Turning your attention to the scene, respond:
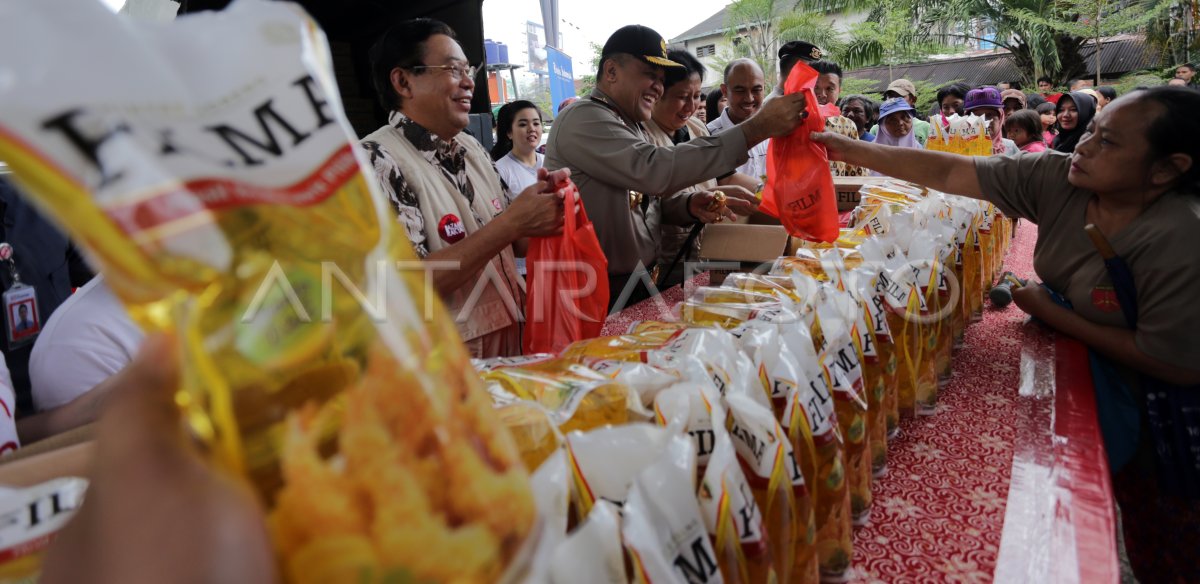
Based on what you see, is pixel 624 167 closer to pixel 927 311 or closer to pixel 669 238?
pixel 669 238

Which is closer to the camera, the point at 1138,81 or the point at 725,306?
the point at 725,306

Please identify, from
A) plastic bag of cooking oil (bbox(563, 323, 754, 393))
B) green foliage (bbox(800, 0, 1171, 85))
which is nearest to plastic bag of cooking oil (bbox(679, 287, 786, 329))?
plastic bag of cooking oil (bbox(563, 323, 754, 393))

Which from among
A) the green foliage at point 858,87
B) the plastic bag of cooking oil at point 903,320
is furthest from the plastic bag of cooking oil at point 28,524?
the green foliage at point 858,87

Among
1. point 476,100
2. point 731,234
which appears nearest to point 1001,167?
point 731,234

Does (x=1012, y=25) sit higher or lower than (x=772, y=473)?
higher

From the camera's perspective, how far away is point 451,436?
0.40 meters

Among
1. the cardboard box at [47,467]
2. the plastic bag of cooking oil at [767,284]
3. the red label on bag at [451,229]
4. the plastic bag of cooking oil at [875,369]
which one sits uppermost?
the red label on bag at [451,229]

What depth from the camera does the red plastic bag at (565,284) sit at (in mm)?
1607

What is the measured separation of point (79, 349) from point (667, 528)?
1.22 meters

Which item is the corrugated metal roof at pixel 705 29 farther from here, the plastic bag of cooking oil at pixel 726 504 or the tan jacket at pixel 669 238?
the plastic bag of cooking oil at pixel 726 504

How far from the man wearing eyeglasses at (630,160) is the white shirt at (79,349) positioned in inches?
57.1

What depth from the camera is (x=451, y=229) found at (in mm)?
1680

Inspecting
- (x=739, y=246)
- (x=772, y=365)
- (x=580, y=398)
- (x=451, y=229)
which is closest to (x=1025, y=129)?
(x=739, y=246)

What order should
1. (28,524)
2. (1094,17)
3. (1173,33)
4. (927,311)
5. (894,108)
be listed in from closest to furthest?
(28,524)
(927,311)
(894,108)
(1173,33)
(1094,17)
